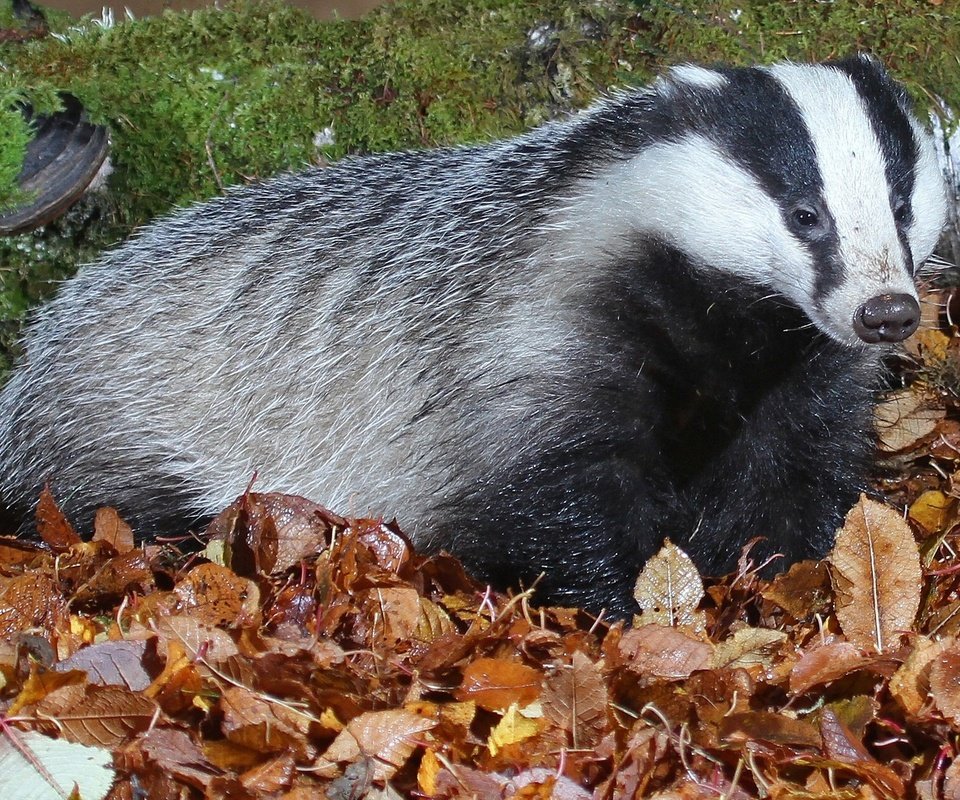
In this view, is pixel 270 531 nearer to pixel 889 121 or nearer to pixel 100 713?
pixel 100 713

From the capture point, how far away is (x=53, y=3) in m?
7.42

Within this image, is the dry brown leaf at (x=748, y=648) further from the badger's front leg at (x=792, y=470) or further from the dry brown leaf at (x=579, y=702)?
the badger's front leg at (x=792, y=470)

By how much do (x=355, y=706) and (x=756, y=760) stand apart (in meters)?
0.76

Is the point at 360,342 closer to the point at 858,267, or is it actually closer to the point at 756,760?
the point at 858,267

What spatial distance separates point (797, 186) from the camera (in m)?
2.86

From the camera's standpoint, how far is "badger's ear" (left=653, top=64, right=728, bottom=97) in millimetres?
3062

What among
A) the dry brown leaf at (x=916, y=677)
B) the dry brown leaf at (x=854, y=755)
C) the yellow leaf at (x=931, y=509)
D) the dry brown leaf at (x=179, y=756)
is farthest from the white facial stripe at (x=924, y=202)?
the dry brown leaf at (x=179, y=756)

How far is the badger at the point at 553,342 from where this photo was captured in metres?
2.93

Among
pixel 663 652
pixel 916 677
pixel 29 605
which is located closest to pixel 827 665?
pixel 916 677

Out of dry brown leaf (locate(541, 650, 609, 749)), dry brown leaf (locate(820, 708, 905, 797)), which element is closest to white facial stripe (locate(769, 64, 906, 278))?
dry brown leaf (locate(820, 708, 905, 797))

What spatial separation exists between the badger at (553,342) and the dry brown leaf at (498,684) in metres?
0.54

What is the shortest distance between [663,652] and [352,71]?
2.74m

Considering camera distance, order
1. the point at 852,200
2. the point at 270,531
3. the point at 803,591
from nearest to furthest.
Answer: the point at 852,200 < the point at 803,591 < the point at 270,531

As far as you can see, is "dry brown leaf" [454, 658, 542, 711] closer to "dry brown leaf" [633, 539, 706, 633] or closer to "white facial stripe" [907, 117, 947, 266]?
"dry brown leaf" [633, 539, 706, 633]
